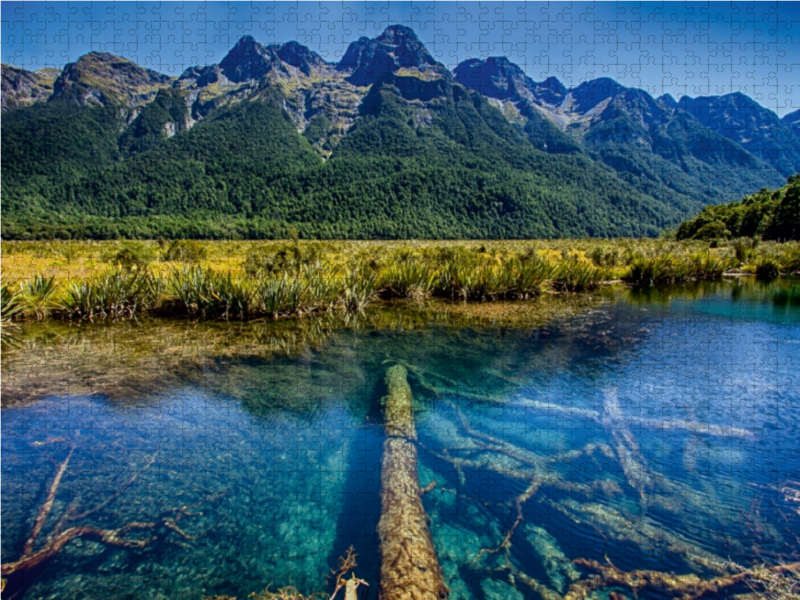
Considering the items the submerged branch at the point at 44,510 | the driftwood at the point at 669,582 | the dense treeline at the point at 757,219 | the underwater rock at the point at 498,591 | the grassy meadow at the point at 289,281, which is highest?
the dense treeline at the point at 757,219

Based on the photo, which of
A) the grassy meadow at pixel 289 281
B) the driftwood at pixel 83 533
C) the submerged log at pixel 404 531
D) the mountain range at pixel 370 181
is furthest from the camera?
the mountain range at pixel 370 181

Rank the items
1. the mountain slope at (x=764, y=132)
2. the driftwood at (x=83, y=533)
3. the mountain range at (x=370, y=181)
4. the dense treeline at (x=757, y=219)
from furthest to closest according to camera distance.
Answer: the mountain range at (x=370, y=181) < the mountain slope at (x=764, y=132) < the dense treeline at (x=757, y=219) < the driftwood at (x=83, y=533)

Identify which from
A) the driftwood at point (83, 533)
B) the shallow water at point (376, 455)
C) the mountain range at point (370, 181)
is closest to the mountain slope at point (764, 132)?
the mountain range at point (370, 181)

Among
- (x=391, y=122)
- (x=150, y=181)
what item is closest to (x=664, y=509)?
(x=150, y=181)

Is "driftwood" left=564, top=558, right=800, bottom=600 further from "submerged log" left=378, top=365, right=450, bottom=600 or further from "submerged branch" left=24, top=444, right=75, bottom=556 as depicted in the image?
"submerged branch" left=24, top=444, right=75, bottom=556

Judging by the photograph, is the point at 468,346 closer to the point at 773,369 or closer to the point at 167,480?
the point at 773,369

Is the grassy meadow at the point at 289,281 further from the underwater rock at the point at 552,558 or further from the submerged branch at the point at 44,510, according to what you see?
the underwater rock at the point at 552,558
